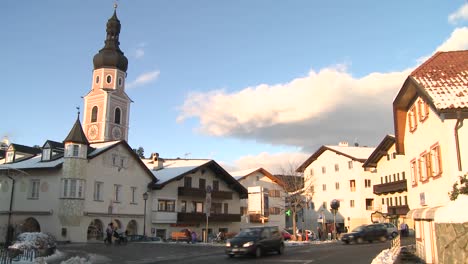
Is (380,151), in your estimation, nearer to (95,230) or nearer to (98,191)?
(98,191)

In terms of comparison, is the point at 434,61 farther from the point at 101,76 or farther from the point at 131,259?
the point at 101,76

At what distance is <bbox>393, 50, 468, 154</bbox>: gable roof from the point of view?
17609 mm

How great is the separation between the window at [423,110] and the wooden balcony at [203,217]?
3586 centimetres

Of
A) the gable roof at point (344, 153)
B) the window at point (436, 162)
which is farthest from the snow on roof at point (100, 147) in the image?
the gable roof at point (344, 153)

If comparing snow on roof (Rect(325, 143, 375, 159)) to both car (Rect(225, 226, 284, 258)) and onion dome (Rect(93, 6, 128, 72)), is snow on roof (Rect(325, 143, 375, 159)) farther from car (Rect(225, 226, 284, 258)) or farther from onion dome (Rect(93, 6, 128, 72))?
car (Rect(225, 226, 284, 258))

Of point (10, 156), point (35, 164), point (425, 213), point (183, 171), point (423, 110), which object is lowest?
point (425, 213)

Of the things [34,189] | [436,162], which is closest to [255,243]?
[436,162]

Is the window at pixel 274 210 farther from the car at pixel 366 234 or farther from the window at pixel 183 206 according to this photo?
the car at pixel 366 234

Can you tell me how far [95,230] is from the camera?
4509 centimetres

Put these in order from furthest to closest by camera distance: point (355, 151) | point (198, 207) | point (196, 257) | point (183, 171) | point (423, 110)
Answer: point (355, 151)
point (198, 207)
point (183, 171)
point (196, 257)
point (423, 110)

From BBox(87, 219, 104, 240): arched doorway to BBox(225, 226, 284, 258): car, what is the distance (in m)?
23.7

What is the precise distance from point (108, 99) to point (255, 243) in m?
57.8

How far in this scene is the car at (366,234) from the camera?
40.2 metres

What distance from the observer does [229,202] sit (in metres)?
62.2
